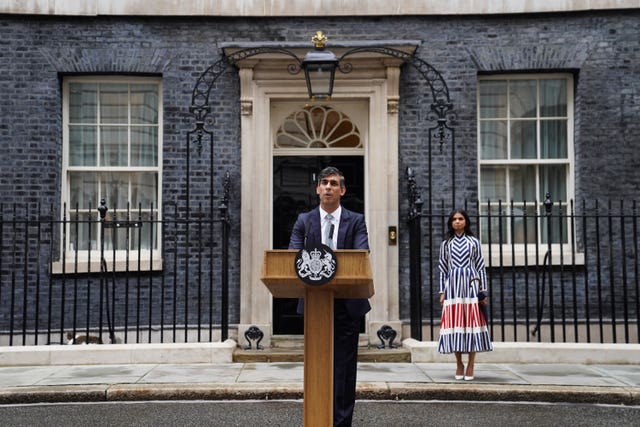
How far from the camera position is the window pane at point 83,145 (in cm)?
1006

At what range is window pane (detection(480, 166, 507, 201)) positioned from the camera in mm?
10164

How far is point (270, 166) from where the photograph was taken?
32.7 ft

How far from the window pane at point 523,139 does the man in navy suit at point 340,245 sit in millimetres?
5538

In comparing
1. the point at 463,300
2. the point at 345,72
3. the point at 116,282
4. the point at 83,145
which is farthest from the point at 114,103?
the point at 463,300

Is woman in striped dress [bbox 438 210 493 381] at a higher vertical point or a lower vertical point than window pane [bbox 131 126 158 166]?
lower

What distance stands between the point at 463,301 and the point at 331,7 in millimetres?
4442

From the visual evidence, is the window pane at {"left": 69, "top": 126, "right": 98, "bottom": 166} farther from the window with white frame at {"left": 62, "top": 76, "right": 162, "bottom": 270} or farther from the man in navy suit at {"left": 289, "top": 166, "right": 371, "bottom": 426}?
the man in navy suit at {"left": 289, "top": 166, "right": 371, "bottom": 426}

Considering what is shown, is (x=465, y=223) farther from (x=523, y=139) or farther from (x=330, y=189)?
(x=523, y=139)

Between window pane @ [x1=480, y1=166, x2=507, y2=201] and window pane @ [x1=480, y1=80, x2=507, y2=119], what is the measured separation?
0.71 meters

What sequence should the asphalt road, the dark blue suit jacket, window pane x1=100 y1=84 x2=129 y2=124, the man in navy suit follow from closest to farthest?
the man in navy suit → the dark blue suit jacket → the asphalt road → window pane x1=100 y1=84 x2=129 y2=124

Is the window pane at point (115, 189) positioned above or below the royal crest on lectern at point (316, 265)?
above

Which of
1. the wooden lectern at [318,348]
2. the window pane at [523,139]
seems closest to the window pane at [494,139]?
the window pane at [523,139]

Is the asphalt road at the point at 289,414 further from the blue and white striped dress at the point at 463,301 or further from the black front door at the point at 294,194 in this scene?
the black front door at the point at 294,194

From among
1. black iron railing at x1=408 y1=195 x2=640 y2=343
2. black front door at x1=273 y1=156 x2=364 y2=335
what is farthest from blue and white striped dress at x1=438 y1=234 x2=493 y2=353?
black front door at x1=273 y1=156 x2=364 y2=335
